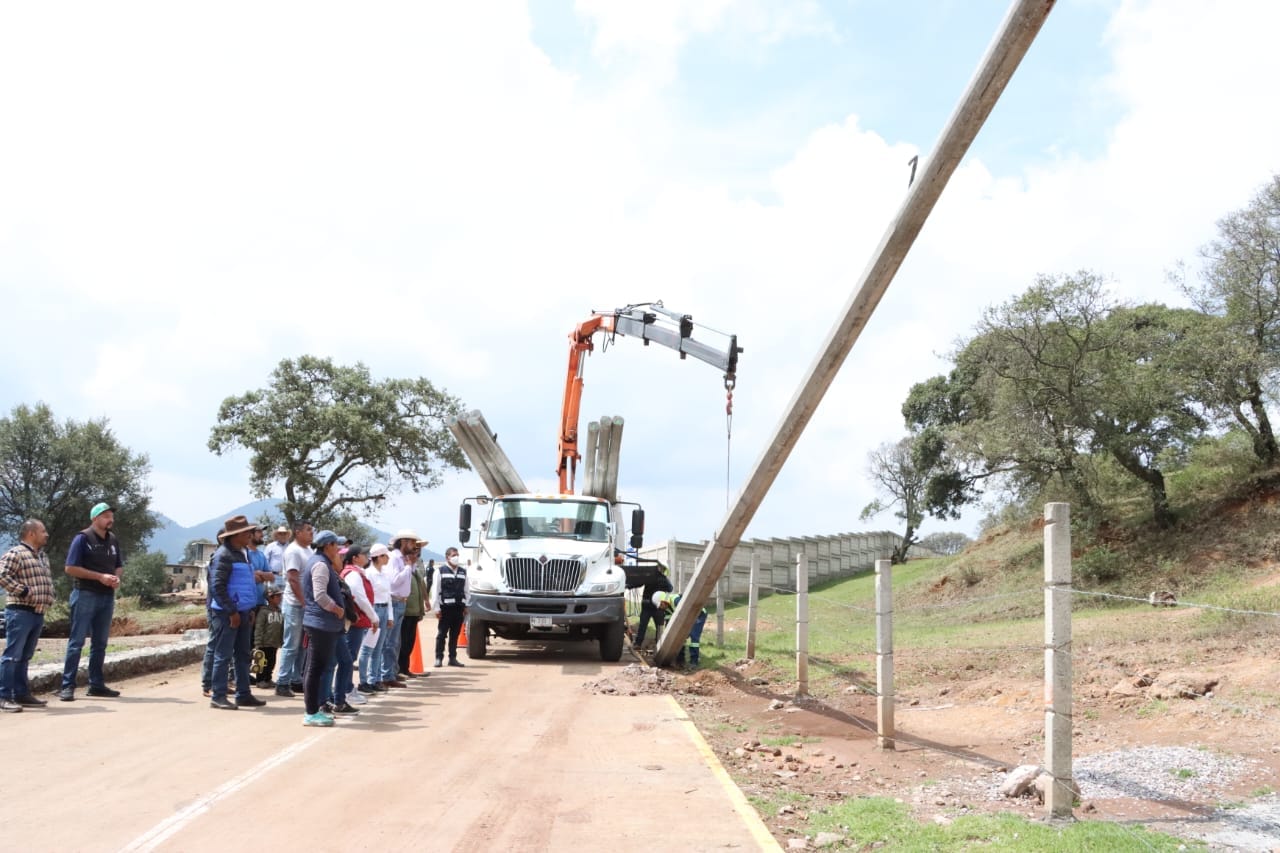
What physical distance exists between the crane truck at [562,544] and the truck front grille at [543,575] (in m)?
0.02

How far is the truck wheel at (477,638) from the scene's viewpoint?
52.1ft

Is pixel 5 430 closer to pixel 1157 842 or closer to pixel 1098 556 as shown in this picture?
pixel 1098 556

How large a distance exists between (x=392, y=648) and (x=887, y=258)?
24.4 ft

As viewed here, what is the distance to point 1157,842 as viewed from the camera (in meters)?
5.16

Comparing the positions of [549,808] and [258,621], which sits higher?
[258,621]

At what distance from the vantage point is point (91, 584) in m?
9.98

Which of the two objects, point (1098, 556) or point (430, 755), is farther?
point (1098, 556)

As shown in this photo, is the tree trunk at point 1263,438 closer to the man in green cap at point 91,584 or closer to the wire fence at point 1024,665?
the wire fence at point 1024,665

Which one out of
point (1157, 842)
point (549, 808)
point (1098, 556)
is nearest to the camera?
point (1157, 842)

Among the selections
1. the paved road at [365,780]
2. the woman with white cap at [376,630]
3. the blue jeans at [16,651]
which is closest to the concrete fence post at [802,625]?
the paved road at [365,780]

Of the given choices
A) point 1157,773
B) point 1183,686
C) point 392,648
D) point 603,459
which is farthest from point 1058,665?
point 603,459

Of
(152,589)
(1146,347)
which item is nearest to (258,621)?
(1146,347)

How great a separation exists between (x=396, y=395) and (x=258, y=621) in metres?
29.2

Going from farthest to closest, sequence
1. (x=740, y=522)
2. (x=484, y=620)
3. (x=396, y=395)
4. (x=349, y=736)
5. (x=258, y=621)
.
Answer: (x=396, y=395) → (x=484, y=620) → (x=740, y=522) → (x=258, y=621) → (x=349, y=736)
